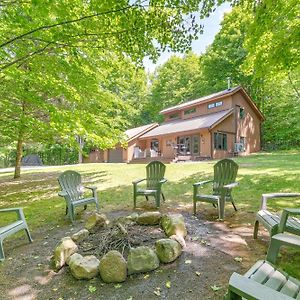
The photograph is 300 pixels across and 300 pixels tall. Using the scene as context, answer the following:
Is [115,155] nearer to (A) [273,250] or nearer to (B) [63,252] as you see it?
(B) [63,252]

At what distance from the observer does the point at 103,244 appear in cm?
350

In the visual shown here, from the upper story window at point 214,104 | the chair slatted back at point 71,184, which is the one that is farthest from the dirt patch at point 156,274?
the upper story window at point 214,104

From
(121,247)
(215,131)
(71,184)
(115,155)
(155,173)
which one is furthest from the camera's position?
(115,155)

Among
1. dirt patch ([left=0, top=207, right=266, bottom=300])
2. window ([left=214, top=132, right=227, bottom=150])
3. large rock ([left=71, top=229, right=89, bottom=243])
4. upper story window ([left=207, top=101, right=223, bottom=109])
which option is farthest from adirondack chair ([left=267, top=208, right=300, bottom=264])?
upper story window ([left=207, top=101, right=223, bottom=109])

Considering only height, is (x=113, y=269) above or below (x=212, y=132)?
below

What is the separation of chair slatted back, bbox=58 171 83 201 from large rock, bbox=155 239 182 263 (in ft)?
8.90

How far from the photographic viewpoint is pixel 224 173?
17.8ft

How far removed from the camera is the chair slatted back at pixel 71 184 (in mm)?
5286

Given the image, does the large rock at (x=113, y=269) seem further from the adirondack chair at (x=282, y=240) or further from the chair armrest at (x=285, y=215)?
the chair armrest at (x=285, y=215)

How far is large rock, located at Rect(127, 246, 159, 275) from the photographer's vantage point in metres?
2.91

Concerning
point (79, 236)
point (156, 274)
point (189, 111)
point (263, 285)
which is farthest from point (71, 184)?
point (189, 111)

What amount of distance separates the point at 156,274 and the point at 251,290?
1.60 meters

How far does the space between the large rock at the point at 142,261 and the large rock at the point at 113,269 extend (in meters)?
0.09

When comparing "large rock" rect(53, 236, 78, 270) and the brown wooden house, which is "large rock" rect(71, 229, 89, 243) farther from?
the brown wooden house
